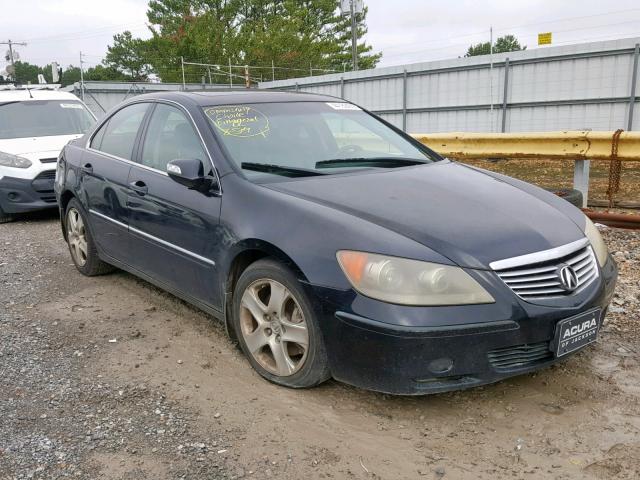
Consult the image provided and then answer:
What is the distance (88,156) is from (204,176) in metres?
1.91

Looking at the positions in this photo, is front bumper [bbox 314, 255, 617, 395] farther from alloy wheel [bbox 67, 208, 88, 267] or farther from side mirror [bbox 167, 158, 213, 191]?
alloy wheel [bbox 67, 208, 88, 267]

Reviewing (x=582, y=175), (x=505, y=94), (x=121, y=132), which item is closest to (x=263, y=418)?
(x=121, y=132)

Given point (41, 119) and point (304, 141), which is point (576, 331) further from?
point (41, 119)

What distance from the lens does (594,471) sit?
2.39 meters

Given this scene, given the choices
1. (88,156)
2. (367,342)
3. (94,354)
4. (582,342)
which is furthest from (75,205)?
(582,342)

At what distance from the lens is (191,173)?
344 cm

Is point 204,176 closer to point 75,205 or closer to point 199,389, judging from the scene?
point 199,389

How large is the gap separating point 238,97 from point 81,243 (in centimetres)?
213

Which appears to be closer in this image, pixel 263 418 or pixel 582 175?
pixel 263 418

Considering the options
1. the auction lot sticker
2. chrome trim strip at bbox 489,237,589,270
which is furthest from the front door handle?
chrome trim strip at bbox 489,237,589,270

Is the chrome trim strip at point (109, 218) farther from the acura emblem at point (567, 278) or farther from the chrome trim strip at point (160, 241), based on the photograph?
the acura emblem at point (567, 278)

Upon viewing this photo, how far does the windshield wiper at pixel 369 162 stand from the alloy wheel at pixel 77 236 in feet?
8.19

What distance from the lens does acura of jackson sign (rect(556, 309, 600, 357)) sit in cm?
272

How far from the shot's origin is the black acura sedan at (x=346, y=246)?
8.55 feet
